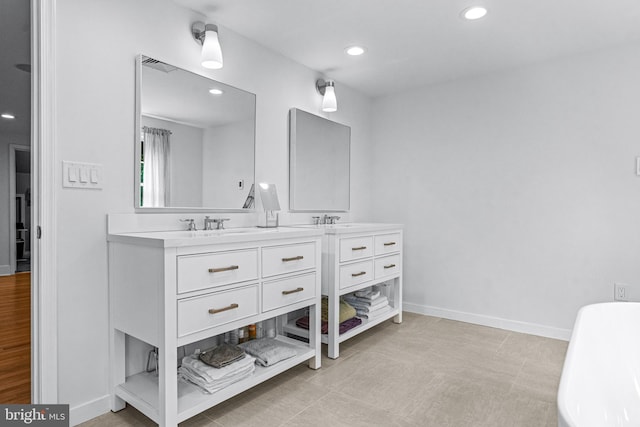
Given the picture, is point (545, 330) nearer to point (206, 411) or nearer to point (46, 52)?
point (206, 411)

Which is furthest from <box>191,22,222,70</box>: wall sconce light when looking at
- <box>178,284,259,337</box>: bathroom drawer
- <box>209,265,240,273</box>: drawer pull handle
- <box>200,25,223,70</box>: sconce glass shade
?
<box>178,284,259,337</box>: bathroom drawer

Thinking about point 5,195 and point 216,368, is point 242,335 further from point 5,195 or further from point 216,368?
point 5,195

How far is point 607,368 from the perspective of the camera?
1.49 metres

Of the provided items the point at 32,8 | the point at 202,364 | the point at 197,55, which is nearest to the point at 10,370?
the point at 202,364

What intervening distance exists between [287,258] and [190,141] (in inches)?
36.6

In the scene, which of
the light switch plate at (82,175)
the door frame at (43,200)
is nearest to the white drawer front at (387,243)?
the light switch plate at (82,175)

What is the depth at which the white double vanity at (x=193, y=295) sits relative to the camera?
5.16 ft

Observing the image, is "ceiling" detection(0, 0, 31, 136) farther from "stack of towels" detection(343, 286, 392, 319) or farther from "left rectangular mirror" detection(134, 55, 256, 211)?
"stack of towels" detection(343, 286, 392, 319)

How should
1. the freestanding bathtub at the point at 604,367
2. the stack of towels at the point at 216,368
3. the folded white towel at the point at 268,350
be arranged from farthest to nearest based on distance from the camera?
the folded white towel at the point at 268,350, the stack of towels at the point at 216,368, the freestanding bathtub at the point at 604,367

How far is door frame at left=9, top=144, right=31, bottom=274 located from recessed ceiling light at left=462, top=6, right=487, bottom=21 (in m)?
5.59

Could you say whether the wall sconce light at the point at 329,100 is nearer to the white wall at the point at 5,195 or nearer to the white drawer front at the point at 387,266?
the white drawer front at the point at 387,266

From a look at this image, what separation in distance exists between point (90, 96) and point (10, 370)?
1790 mm

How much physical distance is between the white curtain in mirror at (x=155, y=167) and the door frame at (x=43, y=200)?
43cm

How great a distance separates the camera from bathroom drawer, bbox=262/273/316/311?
2002 millimetres
